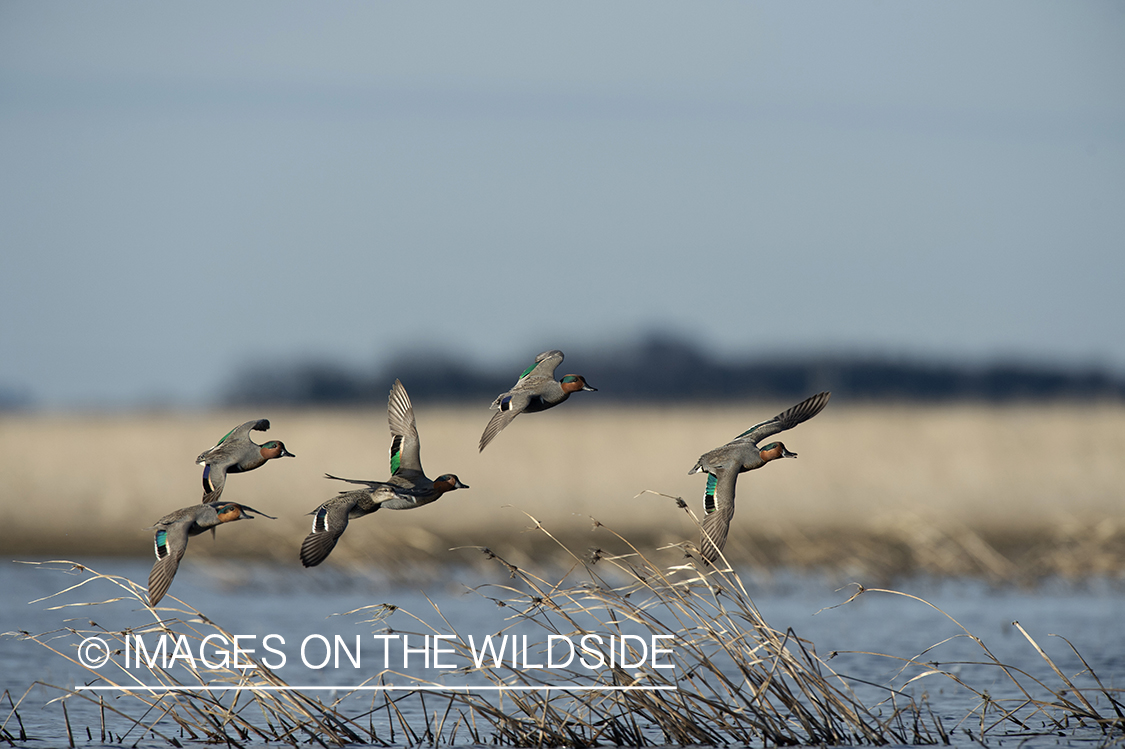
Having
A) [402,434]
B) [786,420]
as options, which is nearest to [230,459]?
[402,434]

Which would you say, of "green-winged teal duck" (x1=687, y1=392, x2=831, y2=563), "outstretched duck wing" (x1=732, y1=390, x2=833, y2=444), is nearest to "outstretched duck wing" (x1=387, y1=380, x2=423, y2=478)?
"green-winged teal duck" (x1=687, y1=392, x2=831, y2=563)

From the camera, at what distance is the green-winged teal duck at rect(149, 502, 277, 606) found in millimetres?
3594

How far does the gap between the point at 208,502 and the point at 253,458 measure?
0.19 m

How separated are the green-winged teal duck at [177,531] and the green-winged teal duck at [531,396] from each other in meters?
0.80

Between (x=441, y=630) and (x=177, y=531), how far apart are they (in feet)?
28.9

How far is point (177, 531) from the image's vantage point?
3.67 meters

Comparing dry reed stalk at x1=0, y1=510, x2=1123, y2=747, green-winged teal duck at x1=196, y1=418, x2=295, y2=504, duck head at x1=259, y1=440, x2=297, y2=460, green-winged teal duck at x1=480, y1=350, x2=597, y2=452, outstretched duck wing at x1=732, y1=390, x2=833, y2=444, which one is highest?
green-winged teal duck at x1=480, y1=350, x2=597, y2=452

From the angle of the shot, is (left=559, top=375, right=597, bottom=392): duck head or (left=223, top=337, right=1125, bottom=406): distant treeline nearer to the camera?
(left=559, top=375, right=597, bottom=392): duck head

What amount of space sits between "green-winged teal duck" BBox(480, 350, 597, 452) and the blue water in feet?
6.78

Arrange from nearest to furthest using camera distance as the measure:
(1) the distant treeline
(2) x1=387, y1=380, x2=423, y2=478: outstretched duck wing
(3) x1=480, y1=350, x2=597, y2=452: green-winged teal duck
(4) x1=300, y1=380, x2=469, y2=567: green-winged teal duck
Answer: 1. (4) x1=300, y1=380, x2=469, y2=567: green-winged teal duck
2. (3) x1=480, y1=350, x2=597, y2=452: green-winged teal duck
3. (2) x1=387, y1=380, x2=423, y2=478: outstretched duck wing
4. (1) the distant treeline

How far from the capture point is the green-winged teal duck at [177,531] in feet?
11.8

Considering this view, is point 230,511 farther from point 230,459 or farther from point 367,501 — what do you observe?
point 367,501

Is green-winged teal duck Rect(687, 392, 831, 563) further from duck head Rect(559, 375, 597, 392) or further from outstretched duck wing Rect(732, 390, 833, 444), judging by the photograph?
duck head Rect(559, 375, 597, 392)

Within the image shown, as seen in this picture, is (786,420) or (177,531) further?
(786,420)
